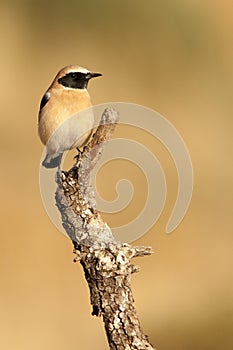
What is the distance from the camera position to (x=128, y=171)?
4227mm

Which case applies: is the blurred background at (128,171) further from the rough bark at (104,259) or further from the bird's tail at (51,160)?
the rough bark at (104,259)

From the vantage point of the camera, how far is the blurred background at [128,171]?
13.0 feet

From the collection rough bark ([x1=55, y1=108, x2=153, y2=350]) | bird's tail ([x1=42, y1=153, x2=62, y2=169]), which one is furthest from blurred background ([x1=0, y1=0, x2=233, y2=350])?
rough bark ([x1=55, y1=108, x2=153, y2=350])

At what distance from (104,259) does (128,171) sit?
2.52 meters

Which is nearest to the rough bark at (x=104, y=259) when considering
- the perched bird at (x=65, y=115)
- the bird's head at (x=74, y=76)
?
the perched bird at (x=65, y=115)

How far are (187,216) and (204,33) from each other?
125 centimetres

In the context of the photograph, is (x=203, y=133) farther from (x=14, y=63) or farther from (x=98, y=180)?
(x=14, y=63)

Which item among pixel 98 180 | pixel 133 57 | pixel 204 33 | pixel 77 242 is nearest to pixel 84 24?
pixel 133 57

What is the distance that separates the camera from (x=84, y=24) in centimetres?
499

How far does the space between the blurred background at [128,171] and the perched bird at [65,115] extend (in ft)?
5.36

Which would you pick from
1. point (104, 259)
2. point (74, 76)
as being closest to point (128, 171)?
point (74, 76)

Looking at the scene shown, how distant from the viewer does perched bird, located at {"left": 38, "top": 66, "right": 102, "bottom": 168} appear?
225 cm

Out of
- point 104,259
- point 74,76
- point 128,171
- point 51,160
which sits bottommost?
point 104,259

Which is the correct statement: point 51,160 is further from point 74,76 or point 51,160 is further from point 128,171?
point 128,171
